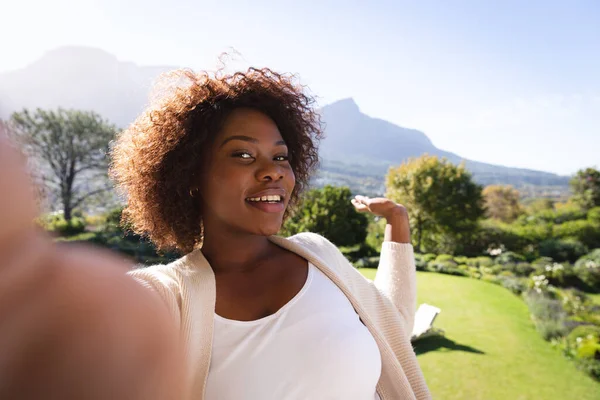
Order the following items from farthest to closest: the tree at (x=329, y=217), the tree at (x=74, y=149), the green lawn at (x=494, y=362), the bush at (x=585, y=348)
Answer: the tree at (x=74, y=149), the tree at (x=329, y=217), the bush at (x=585, y=348), the green lawn at (x=494, y=362)

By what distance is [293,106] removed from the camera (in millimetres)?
1699

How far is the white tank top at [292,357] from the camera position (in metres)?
1.13

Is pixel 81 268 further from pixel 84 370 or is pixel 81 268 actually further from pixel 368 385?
pixel 368 385

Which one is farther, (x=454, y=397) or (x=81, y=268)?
(x=454, y=397)

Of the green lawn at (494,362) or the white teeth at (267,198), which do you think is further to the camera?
the green lawn at (494,362)

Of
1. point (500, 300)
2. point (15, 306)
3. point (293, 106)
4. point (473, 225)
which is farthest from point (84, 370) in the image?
point (473, 225)

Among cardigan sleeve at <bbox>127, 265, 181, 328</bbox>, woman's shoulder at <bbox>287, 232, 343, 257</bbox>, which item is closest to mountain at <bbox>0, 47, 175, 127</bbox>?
woman's shoulder at <bbox>287, 232, 343, 257</bbox>

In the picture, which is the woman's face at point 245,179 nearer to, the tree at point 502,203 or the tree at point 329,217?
the tree at point 329,217

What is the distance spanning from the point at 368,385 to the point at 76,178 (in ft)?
112

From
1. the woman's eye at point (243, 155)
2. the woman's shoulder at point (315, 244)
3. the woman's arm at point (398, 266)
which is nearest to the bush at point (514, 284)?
the woman's arm at point (398, 266)

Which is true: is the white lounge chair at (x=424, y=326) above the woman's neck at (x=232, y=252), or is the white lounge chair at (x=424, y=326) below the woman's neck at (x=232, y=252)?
below

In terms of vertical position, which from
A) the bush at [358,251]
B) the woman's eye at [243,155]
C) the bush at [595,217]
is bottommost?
the bush at [358,251]

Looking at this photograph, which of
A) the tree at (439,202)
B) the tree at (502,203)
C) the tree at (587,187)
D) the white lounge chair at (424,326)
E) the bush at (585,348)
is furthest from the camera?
the tree at (502,203)

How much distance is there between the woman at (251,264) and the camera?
3.77 ft
